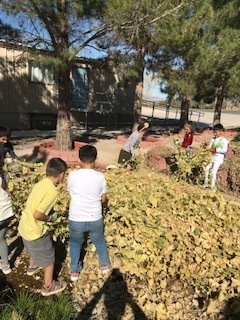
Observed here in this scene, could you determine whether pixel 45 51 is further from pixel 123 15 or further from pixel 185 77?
pixel 185 77

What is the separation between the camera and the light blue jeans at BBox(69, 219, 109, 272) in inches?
120

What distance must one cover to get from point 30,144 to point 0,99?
475 centimetres

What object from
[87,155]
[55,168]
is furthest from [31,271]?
[87,155]

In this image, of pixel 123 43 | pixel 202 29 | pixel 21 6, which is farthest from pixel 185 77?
pixel 21 6

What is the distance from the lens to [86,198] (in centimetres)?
297

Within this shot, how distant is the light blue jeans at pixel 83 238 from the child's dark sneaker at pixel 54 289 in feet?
0.60

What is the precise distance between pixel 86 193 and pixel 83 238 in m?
0.54

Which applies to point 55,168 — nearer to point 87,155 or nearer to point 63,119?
point 87,155

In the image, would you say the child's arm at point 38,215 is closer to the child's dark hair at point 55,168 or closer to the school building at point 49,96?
the child's dark hair at point 55,168

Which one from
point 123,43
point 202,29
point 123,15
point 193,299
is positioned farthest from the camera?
point 202,29

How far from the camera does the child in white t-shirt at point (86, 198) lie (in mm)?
2949

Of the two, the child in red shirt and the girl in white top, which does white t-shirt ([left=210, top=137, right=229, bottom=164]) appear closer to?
the child in red shirt

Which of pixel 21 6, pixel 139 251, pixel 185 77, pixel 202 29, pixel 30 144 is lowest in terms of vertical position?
pixel 30 144

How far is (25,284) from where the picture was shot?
3123 mm
